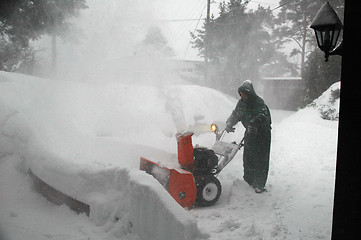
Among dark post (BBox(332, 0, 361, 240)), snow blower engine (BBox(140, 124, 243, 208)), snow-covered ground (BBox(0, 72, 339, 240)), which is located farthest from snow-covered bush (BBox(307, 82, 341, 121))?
dark post (BBox(332, 0, 361, 240))

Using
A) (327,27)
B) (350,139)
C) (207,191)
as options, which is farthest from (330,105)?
(350,139)

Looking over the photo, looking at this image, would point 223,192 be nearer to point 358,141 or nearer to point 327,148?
point 358,141

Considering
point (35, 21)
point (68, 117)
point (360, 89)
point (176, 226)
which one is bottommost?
point (176, 226)

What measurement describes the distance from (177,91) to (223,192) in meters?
4.49

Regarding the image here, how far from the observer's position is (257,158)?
5102mm

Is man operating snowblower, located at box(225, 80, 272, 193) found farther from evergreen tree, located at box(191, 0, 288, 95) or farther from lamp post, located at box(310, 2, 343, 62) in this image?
evergreen tree, located at box(191, 0, 288, 95)

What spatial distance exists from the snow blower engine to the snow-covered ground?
0.65 ft

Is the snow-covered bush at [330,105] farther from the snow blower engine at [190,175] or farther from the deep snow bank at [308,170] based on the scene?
the snow blower engine at [190,175]

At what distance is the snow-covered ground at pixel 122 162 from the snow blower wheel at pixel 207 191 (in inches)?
4.6

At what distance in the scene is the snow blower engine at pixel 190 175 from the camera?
405 cm

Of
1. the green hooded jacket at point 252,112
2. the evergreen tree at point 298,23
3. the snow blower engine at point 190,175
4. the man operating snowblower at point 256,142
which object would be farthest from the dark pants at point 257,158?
the evergreen tree at point 298,23

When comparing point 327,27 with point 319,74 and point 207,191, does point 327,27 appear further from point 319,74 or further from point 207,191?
point 319,74

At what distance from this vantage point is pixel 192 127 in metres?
7.77

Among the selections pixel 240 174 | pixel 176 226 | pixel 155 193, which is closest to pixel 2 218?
pixel 155 193
